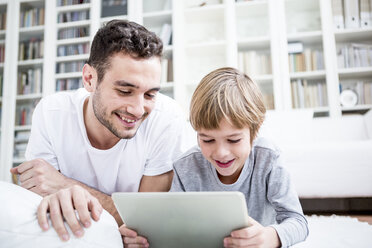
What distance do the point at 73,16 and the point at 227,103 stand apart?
135 inches

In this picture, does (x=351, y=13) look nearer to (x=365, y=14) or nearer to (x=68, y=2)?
(x=365, y=14)

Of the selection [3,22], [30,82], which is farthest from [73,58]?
[3,22]

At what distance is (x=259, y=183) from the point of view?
41.1 inches

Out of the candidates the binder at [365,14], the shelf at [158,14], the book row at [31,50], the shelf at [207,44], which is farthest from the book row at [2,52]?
the binder at [365,14]

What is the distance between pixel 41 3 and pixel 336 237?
4122 millimetres

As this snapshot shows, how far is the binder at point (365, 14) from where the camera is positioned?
3.15 meters

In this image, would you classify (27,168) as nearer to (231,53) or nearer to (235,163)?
(235,163)

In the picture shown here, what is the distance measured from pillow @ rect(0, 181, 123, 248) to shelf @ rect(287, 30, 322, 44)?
125 inches

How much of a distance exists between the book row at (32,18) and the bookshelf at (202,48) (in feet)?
0.04

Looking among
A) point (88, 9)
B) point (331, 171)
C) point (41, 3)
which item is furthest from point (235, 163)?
point (41, 3)

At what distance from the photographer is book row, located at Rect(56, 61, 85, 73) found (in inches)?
148

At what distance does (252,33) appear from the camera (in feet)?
11.9

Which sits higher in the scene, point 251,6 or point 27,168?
point 251,6

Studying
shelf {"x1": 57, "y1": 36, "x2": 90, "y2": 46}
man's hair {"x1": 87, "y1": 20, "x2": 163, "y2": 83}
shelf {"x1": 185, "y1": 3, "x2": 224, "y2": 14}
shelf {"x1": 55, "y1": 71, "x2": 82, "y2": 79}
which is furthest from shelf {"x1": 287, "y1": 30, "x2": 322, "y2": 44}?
man's hair {"x1": 87, "y1": 20, "x2": 163, "y2": 83}
